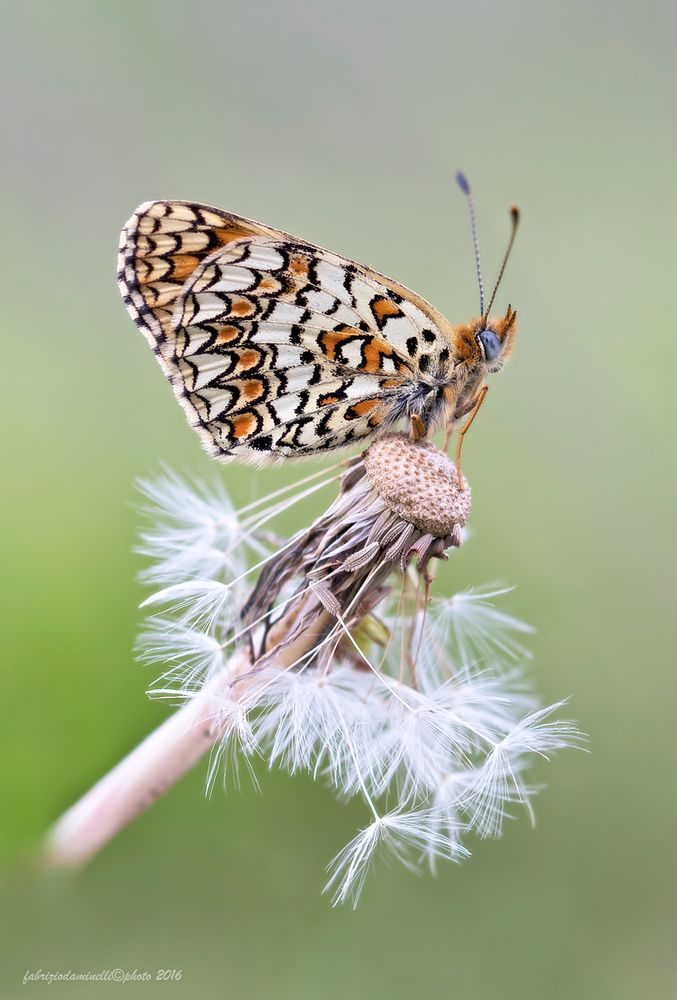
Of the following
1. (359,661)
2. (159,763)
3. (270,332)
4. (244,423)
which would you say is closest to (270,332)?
(270,332)

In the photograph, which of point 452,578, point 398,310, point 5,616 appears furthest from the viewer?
point 452,578

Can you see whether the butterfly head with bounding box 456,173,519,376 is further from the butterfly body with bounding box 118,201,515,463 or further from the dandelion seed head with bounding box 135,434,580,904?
the dandelion seed head with bounding box 135,434,580,904

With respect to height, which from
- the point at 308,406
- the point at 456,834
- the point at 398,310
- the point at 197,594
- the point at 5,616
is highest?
the point at 398,310

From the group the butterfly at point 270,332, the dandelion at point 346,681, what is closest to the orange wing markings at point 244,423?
the butterfly at point 270,332

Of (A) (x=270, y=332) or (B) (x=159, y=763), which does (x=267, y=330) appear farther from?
(B) (x=159, y=763)

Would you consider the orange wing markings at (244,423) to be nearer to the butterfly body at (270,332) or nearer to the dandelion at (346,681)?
the butterfly body at (270,332)

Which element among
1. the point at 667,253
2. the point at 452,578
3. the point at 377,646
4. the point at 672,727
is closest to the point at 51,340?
the point at 452,578

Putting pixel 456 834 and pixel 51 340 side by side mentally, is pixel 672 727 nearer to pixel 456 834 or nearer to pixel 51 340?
pixel 456 834
